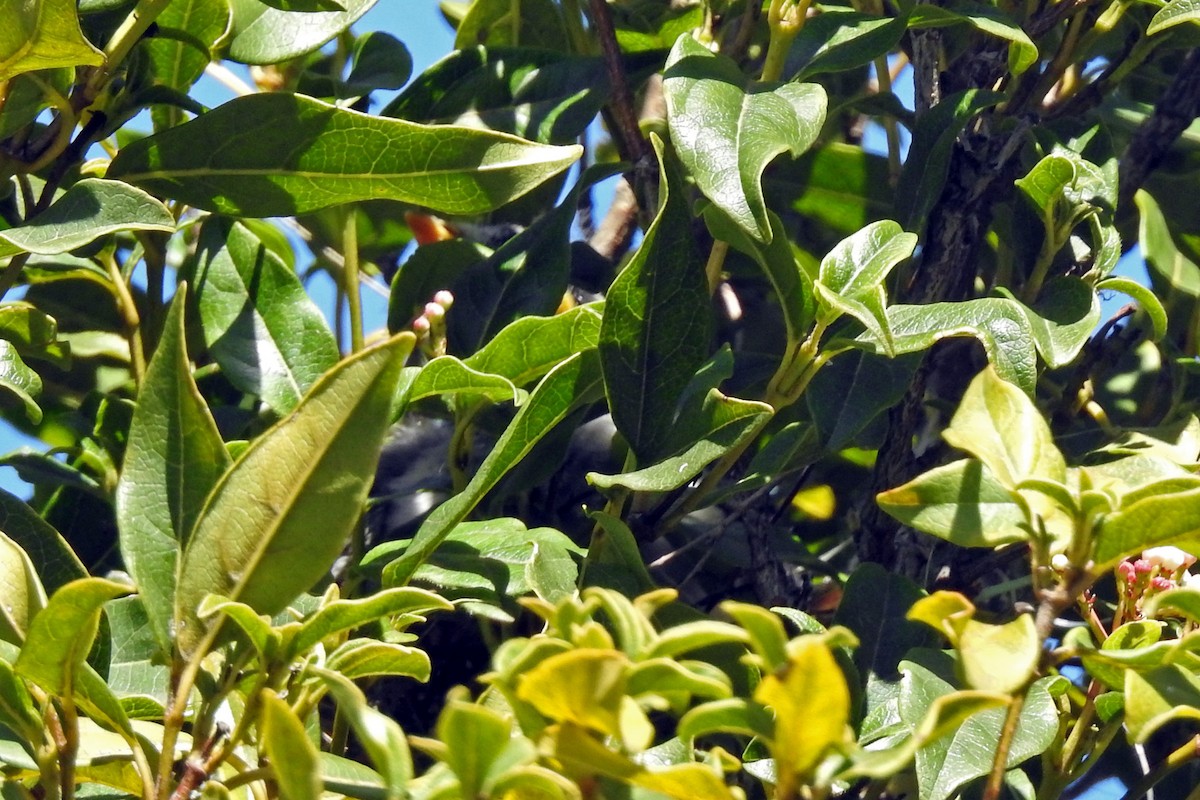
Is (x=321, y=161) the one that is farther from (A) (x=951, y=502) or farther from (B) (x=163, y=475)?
(A) (x=951, y=502)

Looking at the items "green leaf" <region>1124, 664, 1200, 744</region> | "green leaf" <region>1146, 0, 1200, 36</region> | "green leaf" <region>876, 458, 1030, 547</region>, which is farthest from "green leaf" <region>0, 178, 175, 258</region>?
"green leaf" <region>1146, 0, 1200, 36</region>

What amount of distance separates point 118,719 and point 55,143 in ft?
1.43

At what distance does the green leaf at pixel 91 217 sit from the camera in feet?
2.47

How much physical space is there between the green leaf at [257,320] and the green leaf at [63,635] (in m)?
0.39

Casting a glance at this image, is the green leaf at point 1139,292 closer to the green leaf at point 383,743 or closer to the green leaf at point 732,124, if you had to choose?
the green leaf at point 732,124

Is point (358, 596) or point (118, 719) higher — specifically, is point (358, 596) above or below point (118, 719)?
below

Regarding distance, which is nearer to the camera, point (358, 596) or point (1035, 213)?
point (358, 596)

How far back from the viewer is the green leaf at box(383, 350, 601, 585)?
0.72 metres

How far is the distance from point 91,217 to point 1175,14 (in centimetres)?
73

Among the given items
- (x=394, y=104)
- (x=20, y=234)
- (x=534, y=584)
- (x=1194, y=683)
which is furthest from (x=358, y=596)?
(x=1194, y=683)

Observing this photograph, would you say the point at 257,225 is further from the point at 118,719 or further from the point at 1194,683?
the point at 1194,683

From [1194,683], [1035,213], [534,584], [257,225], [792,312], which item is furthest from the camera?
[257,225]

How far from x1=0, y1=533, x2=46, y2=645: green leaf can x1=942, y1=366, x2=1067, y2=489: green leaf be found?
42cm

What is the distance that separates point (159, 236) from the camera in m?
1.05
